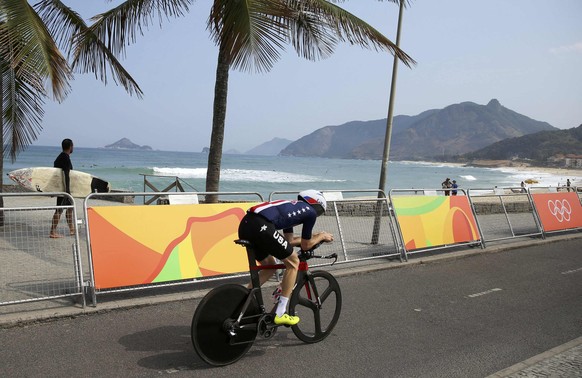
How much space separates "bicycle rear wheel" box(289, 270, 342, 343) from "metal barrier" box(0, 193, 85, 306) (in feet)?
8.46

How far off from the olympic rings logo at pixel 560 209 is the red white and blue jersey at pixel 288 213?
11.4m

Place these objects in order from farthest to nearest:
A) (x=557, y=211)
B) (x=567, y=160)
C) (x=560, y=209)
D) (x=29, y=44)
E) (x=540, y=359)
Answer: (x=567, y=160) → (x=560, y=209) → (x=557, y=211) → (x=29, y=44) → (x=540, y=359)

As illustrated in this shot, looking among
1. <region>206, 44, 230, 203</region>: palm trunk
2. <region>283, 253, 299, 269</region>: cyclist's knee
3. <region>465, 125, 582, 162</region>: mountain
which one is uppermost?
<region>465, 125, 582, 162</region>: mountain

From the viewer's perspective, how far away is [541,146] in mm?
170250

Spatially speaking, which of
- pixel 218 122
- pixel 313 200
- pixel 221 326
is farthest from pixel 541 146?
pixel 221 326

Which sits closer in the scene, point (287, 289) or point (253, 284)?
point (253, 284)

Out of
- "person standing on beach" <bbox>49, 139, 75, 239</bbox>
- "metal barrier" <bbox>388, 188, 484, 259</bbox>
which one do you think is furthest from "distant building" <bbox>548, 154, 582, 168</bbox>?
"person standing on beach" <bbox>49, 139, 75, 239</bbox>

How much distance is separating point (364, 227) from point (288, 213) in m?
5.56

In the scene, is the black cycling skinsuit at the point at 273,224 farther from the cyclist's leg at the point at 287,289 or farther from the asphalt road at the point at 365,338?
the asphalt road at the point at 365,338

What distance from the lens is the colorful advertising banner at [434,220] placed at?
32.8 ft

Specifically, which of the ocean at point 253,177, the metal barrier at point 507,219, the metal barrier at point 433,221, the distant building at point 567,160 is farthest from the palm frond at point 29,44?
the distant building at point 567,160

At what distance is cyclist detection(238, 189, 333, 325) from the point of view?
4574 millimetres

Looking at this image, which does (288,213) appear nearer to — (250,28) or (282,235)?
(282,235)

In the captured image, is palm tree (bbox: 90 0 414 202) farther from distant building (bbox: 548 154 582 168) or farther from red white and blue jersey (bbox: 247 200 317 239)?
distant building (bbox: 548 154 582 168)
